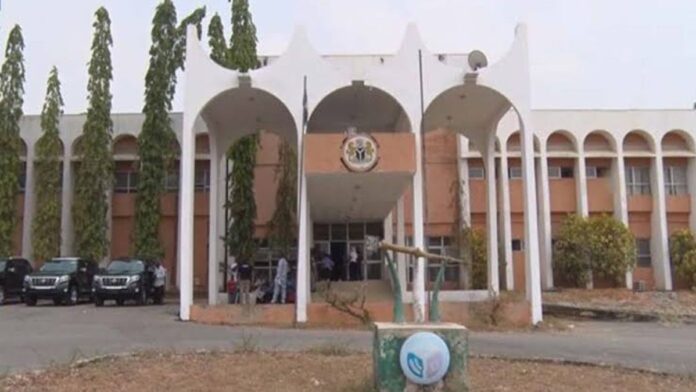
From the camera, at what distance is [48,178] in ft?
114

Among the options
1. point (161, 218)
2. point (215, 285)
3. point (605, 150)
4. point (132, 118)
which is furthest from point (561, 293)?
point (132, 118)

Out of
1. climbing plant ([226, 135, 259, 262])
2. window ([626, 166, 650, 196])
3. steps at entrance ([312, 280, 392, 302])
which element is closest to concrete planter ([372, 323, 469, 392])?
steps at entrance ([312, 280, 392, 302])

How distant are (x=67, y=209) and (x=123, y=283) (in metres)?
12.4

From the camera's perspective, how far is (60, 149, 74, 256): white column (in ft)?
117

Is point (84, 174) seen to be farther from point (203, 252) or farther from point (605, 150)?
point (605, 150)

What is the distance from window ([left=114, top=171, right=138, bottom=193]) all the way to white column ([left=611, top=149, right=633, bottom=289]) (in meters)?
24.8

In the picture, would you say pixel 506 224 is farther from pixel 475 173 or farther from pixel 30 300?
pixel 30 300

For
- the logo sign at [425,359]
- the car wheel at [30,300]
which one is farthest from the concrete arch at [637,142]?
the logo sign at [425,359]

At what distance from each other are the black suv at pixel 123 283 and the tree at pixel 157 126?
593 cm

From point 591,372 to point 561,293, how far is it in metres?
23.5

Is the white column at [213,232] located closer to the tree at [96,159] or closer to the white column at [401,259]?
the white column at [401,259]

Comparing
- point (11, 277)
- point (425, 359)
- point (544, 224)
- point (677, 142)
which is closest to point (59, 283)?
point (11, 277)

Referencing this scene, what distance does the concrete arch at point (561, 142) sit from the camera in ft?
123

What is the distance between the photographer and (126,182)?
Result: 37375 mm
